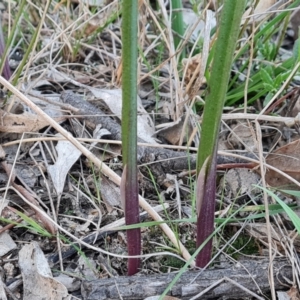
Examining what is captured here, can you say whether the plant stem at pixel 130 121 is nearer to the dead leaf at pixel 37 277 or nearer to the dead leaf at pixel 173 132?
the dead leaf at pixel 37 277

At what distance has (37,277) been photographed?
89cm

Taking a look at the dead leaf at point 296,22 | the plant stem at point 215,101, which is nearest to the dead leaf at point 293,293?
the plant stem at point 215,101

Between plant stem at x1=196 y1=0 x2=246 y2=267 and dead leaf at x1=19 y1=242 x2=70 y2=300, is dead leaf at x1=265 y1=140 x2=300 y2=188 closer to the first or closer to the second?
plant stem at x1=196 y1=0 x2=246 y2=267

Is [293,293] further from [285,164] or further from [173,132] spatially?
[173,132]

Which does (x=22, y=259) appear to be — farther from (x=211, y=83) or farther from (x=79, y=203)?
(x=211, y=83)

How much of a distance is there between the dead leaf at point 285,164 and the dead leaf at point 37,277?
17.4 inches

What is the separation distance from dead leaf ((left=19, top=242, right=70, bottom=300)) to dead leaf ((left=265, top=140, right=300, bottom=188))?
0.44m

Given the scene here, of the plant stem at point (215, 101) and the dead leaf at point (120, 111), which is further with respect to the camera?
the dead leaf at point (120, 111)

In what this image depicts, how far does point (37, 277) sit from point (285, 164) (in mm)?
501

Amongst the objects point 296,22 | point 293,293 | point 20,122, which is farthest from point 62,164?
point 296,22

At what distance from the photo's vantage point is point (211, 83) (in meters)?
0.72

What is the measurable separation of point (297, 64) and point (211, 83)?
0.40m

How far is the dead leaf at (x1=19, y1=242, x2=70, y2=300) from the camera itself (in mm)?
859

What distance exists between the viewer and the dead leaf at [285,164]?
1.00 meters
